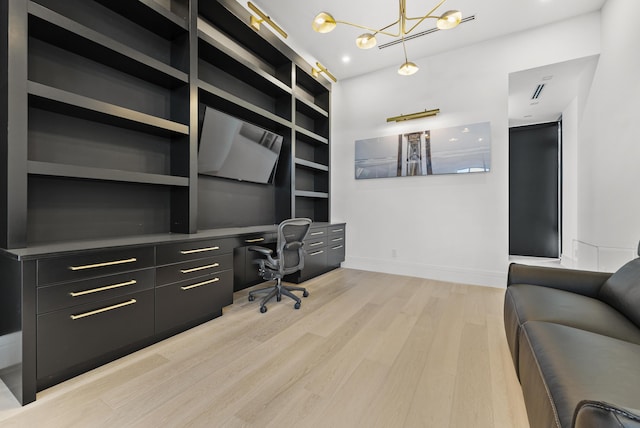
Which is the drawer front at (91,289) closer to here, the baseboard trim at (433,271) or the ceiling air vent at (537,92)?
the baseboard trim at (433,271)

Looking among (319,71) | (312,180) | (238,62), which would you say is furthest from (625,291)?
(319,71)

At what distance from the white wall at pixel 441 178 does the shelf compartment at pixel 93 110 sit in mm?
3080

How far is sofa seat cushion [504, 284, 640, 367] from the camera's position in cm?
133

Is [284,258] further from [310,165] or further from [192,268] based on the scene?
[310,165]

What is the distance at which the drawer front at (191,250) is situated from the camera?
2020 mm

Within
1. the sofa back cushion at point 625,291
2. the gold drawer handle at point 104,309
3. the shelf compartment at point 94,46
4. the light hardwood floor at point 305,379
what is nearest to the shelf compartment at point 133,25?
the shelf compartment at point 94,46

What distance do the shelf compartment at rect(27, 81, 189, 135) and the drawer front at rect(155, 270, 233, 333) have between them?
137 cm

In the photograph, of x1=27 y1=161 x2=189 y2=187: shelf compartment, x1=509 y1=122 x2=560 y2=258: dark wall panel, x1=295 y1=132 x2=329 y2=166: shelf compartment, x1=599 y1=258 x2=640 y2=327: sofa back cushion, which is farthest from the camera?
x1=509 y1=122 x2=560 y2=258: dark wall panel

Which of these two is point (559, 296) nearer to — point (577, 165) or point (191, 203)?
point (191, 203)

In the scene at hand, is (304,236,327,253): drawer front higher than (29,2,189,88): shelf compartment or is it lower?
lower

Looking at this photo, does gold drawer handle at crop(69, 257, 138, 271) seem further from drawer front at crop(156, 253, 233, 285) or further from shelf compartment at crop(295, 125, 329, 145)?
shelf compartment at crop(295, 125, 329, 145)

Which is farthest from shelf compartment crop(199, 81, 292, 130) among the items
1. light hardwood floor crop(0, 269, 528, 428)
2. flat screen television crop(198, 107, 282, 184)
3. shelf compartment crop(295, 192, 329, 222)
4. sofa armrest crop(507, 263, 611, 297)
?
sofa armrest crop(507, 263, 611, 297)

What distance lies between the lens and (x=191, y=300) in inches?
87.3

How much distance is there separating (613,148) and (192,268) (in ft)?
14.3
